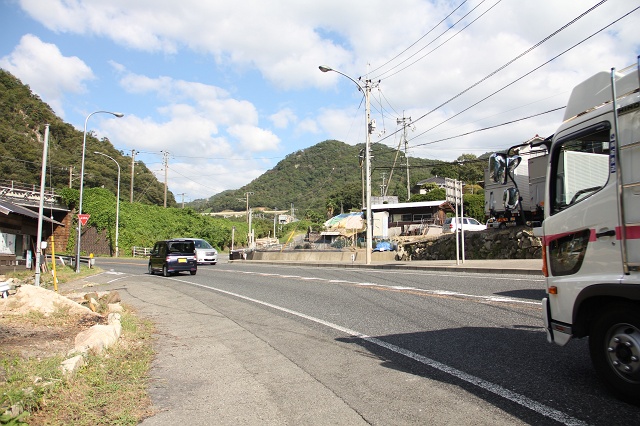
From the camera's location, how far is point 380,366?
18.3 feet

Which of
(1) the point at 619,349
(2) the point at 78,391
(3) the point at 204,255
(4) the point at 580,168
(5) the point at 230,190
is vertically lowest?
(2) the point at 78,391

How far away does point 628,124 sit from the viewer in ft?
13.4

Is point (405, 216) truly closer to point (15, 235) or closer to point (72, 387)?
point (15, 235)

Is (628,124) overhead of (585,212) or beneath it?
overhead

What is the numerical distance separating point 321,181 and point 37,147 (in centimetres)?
5619

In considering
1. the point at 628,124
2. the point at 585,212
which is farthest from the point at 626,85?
the point at 585,212

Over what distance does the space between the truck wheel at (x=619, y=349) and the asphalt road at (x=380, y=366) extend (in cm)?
16

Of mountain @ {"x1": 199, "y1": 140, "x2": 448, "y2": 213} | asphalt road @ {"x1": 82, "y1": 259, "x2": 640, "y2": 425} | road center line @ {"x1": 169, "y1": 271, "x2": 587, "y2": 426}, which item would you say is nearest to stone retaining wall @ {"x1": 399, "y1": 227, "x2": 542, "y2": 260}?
asphalt road @ {"x1": 82, "y1": 259, "x2": 640, "y2": 425}

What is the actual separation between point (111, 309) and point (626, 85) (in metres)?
10.7

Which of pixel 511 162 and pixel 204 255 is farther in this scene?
pixel 204 255

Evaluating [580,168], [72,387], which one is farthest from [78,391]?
[580,168]

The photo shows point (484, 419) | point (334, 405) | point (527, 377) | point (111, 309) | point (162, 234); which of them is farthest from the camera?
point (162, 234)

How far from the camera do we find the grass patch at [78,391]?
13.5ft

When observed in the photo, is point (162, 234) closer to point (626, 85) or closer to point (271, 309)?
point (271, 309)
